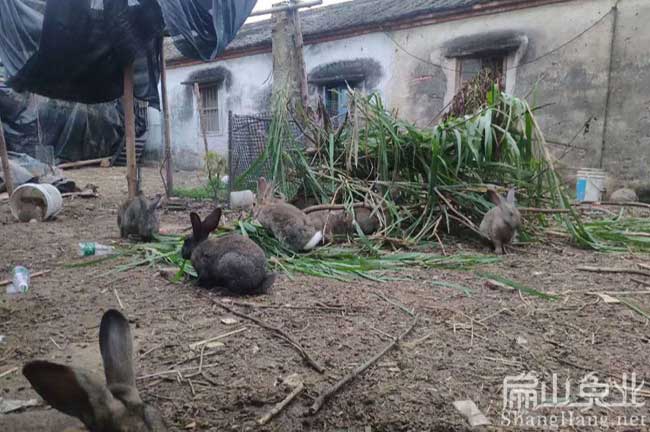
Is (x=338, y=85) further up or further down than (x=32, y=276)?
further up

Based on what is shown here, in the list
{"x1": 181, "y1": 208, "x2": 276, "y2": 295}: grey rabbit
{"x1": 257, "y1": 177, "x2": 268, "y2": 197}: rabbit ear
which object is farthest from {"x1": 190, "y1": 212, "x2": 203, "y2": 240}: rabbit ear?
{"x1": 257, "y1": 177, "x2": 268, "y2": 197}: rabbit ear

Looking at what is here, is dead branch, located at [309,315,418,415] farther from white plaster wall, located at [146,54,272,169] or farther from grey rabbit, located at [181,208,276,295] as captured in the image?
white plaster wall, located at [146,54,272,169]

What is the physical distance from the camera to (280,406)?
158 centimetres

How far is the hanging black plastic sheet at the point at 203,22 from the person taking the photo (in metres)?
5.03

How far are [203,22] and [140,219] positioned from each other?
2.60 m

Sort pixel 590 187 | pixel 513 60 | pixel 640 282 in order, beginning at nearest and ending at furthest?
pixel 640 282, pixel 590 187, pixel 513 60

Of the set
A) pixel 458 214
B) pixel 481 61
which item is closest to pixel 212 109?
pixel 481 61

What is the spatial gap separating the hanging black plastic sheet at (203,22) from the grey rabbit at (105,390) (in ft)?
14.9

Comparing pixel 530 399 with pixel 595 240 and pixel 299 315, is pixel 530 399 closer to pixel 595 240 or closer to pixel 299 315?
pixel 299 315

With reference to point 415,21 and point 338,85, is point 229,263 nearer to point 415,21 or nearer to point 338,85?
point 415,21

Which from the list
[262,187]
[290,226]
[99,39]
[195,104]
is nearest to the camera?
[290,226]

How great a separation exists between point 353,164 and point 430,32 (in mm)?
6601

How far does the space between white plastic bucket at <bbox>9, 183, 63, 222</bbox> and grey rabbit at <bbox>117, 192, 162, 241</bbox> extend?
5.26 feet

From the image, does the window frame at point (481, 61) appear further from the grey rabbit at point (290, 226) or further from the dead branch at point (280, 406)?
the dead branch at point (280, 406)
